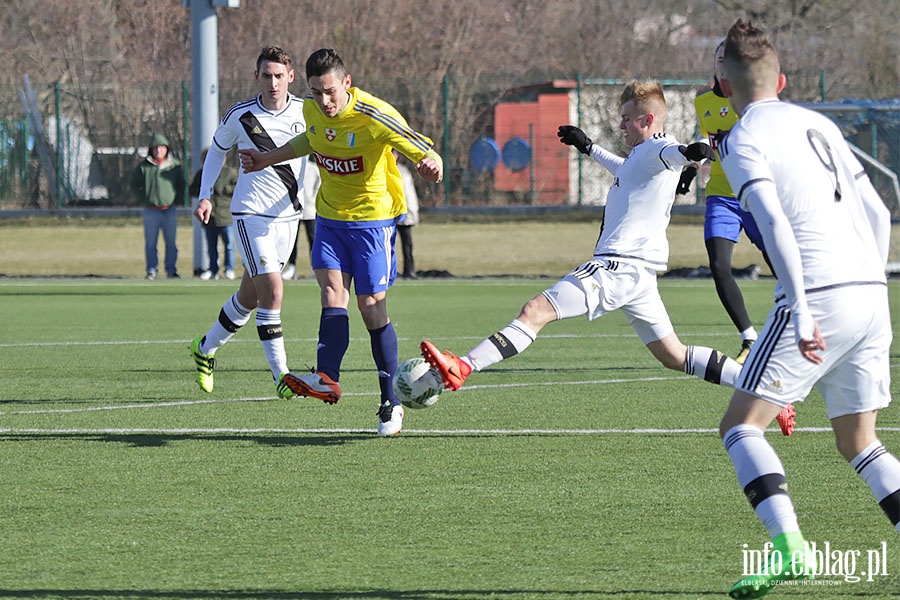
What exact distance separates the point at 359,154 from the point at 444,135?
20.4 meters

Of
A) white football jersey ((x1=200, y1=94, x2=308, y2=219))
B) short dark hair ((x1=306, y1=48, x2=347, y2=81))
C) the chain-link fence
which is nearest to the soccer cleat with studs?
white football jersey ((x1=200, y1=94, x2=308, y2=219))

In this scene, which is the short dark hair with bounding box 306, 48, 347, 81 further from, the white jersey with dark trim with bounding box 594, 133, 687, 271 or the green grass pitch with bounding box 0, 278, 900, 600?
the green grass pitch with bounding box 0, 278, 900, 600

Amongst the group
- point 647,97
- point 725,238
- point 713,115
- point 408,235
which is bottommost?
Result: point 408,235

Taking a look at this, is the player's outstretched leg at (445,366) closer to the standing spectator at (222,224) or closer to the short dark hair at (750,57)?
the short dark hair at (750,57)

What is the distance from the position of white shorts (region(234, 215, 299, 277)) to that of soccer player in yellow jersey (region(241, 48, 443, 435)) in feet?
3.26

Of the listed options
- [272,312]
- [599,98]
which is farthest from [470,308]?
[599,98]

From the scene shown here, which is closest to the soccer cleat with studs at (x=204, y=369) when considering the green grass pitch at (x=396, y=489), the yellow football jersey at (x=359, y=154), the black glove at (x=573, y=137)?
the green grass pitch at (x=396, y=489)

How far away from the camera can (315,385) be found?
777 centimetres

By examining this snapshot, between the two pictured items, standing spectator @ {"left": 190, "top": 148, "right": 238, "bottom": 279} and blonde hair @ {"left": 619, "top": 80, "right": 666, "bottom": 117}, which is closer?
blonde hair @ {"left": 619, "top": 80, "right": 666, "bottom": 117}

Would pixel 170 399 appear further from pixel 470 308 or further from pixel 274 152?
pixel 470 308

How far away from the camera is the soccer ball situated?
603 centimetres

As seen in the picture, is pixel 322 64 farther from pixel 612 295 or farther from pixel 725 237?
pixel 725 237

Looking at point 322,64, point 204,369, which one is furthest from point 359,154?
point 204,369

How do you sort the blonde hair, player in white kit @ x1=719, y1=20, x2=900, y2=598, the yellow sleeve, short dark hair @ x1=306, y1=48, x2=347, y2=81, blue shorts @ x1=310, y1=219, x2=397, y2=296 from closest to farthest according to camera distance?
player in white kit @ x1=719, y1=20, x2=900, y2=598 → the blonde hair → short dark hair @ x1=306, y1=48, x2=347, y2=81 → blue shorts @ x1=310, y1=219, x2=397, y2=296 → the yellow sleeve
